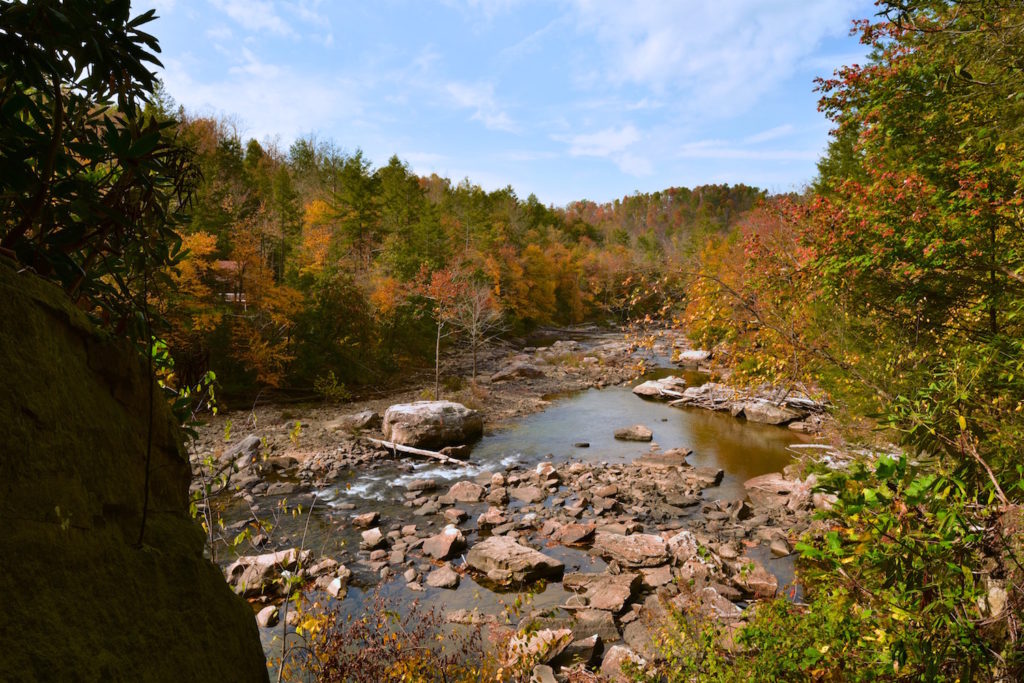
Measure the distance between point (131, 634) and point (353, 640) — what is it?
514 centimetres

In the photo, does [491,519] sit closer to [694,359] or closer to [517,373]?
[517,373]

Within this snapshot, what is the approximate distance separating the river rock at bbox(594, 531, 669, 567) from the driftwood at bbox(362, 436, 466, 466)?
5313 mm

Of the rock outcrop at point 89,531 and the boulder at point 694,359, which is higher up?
the rock outcrop at point 89,531

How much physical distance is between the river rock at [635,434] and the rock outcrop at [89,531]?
15003 millimetres

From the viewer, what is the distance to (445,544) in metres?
8.92

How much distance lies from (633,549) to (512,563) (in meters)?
2.28

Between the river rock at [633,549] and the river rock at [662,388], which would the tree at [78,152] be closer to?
the river rock at [633,549]

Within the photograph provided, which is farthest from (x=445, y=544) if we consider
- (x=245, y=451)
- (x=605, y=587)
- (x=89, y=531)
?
(x=89, y=531)

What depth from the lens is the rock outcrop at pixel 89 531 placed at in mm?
→ 1246

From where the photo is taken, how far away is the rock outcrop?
125 centimetres

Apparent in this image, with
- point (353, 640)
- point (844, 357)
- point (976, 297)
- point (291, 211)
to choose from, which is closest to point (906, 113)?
point (976, 297)

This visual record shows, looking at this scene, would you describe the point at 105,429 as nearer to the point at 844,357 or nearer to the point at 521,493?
the point at 844,357

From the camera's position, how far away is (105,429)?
69.3 inches

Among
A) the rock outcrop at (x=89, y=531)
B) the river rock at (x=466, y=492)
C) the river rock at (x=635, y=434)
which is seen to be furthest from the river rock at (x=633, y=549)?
the rock outcrop at (x=89, y=531)
